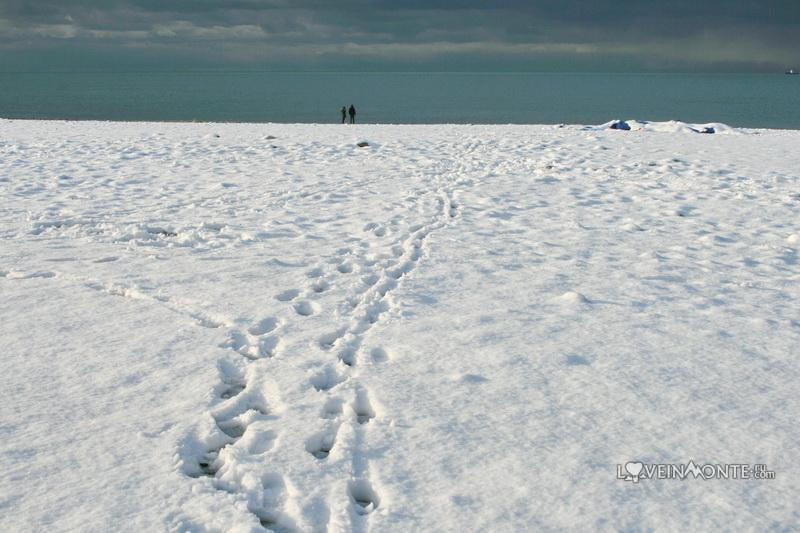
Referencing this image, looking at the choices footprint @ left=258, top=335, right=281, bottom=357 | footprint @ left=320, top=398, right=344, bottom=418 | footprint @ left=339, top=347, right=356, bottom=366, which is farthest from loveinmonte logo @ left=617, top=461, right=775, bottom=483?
footprint @ left=258, top=335, right=281, bottom=357

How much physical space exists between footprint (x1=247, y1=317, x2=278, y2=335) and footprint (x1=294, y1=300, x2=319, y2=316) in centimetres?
30

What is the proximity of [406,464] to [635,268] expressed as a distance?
16.3 feet

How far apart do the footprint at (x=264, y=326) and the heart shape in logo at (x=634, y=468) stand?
331 centimetres

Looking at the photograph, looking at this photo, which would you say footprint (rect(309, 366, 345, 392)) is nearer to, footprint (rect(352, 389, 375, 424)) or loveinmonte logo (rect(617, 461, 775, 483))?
footprint (rect(352, 389, 375, 424))

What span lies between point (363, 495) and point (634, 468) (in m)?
1.62

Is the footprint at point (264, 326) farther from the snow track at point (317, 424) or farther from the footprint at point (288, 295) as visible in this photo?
the footprint at point (288, 295)

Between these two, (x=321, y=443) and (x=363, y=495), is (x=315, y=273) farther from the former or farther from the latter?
(x=363, y=495)

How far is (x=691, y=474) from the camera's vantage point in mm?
3883

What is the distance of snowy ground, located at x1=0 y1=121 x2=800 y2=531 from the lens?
3.64 meters

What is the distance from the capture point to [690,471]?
Answer: 3.91m

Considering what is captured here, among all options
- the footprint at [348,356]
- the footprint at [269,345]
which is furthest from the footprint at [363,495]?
the footprint at [269,345]

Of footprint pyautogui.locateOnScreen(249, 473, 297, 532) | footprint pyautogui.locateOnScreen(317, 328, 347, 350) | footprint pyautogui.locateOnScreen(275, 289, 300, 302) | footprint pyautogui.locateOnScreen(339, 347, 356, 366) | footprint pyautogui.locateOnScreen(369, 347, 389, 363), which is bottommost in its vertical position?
footprint pyautogui.locateOnScreen(275, 289, 300, 302)

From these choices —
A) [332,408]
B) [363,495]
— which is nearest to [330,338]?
[332,408]

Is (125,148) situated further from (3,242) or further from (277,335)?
(277,335)
